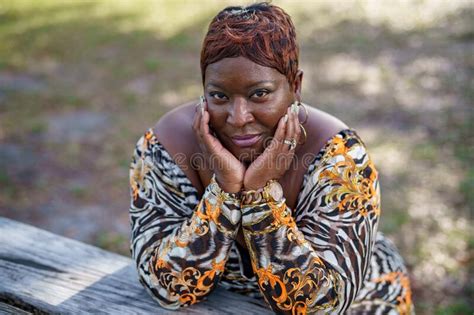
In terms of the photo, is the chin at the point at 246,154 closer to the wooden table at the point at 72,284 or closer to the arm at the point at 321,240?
the arm at the point at 321,240

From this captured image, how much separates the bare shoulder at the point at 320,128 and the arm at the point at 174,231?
0.43 m

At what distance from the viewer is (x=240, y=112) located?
6.58 ft

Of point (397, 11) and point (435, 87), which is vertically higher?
point (397, 11)

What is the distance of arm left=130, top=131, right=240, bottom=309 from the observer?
207 centimetres

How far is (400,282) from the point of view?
2490 mm

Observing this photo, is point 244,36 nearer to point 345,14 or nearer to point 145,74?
point 145,74

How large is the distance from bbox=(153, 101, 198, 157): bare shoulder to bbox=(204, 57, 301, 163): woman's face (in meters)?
0.23

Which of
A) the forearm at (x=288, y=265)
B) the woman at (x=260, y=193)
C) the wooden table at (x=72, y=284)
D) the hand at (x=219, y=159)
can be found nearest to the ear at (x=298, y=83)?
the woman at (x=260, y=193)

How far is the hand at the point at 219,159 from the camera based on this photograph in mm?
2035

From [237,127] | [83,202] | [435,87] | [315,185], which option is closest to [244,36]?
[237,127]

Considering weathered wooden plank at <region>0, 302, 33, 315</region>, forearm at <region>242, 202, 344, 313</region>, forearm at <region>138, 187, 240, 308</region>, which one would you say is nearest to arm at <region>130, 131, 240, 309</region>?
forearm at <region>138, 187, 240, 308</region>

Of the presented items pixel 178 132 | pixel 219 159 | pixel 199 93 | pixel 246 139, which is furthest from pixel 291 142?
pixel 199 93

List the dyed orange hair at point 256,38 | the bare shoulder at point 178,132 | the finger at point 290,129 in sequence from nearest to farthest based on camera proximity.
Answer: the dyed orange hair at point 256,38
the finger at point 290,129
the bare shoulder at point 178,132

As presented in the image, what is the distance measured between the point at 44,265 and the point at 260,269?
3.66 ft
